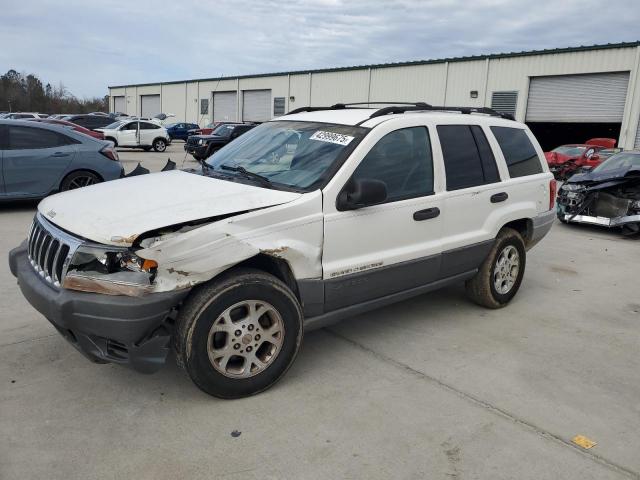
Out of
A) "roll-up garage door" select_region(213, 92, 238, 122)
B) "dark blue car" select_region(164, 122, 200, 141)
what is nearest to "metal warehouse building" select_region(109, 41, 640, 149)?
"roll-up garage door" select_region(213, 92, 238, 122)

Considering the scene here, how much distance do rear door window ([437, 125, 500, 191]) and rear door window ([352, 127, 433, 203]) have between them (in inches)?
9.1

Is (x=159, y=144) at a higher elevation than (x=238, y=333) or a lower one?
higher

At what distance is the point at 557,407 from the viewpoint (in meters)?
3.40

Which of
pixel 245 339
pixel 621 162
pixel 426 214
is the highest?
pixel 621 162

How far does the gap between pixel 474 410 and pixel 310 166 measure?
6.32 ft

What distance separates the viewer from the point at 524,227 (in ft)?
17.9

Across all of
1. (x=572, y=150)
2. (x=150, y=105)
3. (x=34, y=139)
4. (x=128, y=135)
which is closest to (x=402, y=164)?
(x=34, y=139)

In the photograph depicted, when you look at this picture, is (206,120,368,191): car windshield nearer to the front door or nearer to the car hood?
the front door

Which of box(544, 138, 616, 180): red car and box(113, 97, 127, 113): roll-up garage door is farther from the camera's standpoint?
box(113, 97, 127, 113): roll-up garage door

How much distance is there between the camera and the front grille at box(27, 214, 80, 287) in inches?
122

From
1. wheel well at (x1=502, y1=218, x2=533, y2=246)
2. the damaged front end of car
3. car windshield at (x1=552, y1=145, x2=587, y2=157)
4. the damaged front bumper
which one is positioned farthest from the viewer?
car windshield at (x1=552, y1=145, x2=587, y2=157)

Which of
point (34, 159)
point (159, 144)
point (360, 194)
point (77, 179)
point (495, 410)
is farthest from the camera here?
point (159, 144)

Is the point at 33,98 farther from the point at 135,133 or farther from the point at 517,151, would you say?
the point at 517,151

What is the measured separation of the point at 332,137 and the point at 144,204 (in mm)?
1452
